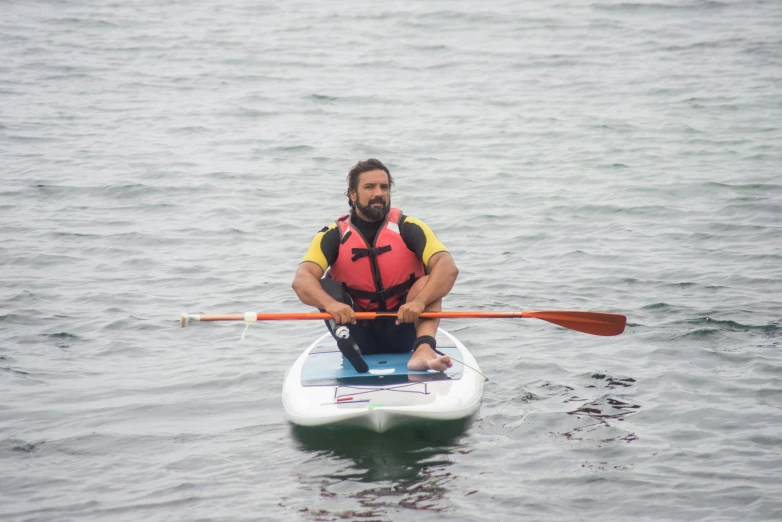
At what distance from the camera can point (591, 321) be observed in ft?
20.9

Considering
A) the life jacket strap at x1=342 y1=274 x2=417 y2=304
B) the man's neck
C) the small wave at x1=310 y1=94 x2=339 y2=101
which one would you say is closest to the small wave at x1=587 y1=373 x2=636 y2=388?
the life jacket strap at x1=342 y1=274 x2=417 y2=304

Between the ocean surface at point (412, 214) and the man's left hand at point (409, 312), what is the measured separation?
0.68 metres

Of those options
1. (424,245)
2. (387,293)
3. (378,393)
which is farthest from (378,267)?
(378,393)

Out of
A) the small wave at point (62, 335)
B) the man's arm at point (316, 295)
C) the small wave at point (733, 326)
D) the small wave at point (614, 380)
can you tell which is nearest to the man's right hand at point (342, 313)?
the man's arm at point (316, 295)

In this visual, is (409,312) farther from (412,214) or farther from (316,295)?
(412,214)

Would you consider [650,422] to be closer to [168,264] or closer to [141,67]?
[168,264]

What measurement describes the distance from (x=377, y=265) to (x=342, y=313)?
575mm

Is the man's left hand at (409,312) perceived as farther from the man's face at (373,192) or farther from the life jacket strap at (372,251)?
the man's face at (373,192)

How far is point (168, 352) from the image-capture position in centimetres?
745

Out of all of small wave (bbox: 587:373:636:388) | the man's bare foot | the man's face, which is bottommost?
small wave (bbox: 587:373:636:388)

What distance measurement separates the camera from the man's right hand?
5.61 metres

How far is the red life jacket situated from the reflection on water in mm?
952

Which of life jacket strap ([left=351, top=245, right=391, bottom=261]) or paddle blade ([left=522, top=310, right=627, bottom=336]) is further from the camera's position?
paddle blade ([left=522, top=310, right=627, bottom=336])

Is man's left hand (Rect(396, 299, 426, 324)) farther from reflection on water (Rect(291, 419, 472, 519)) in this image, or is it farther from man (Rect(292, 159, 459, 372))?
reflection on water (Rect(291, 419, 472, 519))
